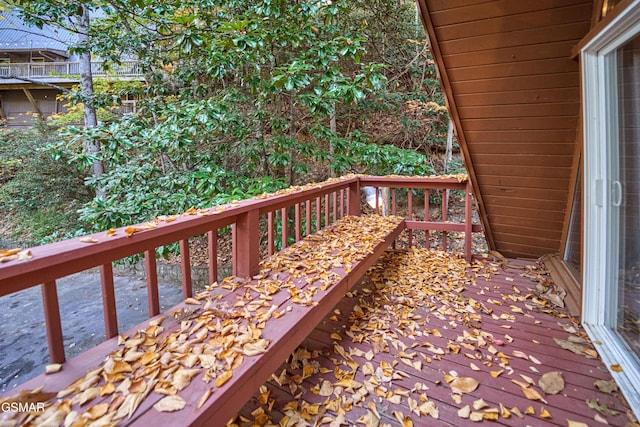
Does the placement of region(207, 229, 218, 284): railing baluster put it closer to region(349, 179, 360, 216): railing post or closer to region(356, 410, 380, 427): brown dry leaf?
region(356, 410, 380, 427): brown dry leaf

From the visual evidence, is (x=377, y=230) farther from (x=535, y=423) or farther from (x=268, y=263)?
(x=535, y=423)

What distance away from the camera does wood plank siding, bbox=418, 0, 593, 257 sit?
203cm

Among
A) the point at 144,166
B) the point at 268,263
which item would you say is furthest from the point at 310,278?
the point at 144,166

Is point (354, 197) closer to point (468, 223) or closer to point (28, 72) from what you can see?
point (468, 223)

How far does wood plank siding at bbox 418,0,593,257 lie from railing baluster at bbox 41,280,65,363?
2579 mm

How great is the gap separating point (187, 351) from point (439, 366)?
1.36 metres

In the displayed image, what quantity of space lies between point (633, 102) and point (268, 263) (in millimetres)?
2287

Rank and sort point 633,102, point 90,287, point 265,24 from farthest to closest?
point 90,287
point 265,24
point 633,102

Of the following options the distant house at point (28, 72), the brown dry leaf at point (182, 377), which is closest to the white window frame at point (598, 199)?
the brown dry leaf at point (182, 377)

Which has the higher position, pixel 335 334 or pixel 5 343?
pixel 335 334

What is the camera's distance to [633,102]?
1.59m

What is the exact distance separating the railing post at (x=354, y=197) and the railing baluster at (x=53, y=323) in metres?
2.98

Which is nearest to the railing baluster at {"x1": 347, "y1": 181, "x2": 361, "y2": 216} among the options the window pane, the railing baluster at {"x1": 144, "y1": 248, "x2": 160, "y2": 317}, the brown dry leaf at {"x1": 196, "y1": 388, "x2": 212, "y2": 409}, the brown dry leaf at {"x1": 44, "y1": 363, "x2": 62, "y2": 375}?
the window pane

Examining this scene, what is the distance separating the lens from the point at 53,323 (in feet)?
3.88
